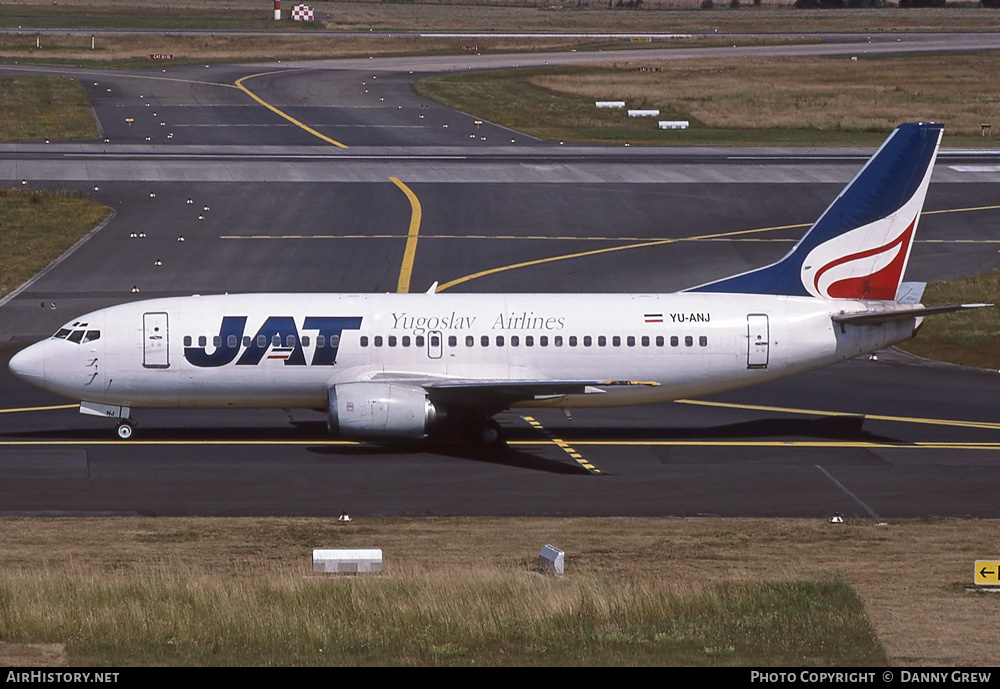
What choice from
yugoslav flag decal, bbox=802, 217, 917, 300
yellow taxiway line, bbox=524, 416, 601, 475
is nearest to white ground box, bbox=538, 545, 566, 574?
yellow taxiway line, bbox=524, 416, 601, 475

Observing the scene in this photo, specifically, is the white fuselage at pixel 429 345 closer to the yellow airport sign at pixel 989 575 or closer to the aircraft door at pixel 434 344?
the aircraft door at pixel 434 344

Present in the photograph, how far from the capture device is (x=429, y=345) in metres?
38.5

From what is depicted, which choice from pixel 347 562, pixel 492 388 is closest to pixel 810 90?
pixel 492 388

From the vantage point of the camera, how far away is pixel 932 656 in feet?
67.4

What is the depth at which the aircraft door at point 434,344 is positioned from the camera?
38531mm

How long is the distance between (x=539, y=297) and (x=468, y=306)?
2.17m

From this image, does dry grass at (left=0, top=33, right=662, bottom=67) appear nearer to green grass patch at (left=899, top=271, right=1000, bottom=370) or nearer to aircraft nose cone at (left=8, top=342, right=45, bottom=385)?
green grass patch at (left=899, top=271, right=1000, bottom=370)

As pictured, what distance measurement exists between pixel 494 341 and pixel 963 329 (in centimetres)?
2268

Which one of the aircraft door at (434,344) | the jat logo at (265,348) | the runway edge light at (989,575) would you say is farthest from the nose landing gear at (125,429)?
the runway edge light at (989,575)

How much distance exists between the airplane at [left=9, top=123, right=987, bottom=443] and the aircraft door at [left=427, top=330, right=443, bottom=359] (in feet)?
Answer: 0.09

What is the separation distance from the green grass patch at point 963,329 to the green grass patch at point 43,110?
59.8 meters

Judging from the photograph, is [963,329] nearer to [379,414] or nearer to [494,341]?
[494,341]

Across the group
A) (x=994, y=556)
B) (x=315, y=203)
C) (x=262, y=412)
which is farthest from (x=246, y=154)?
(x=994, y=556)
